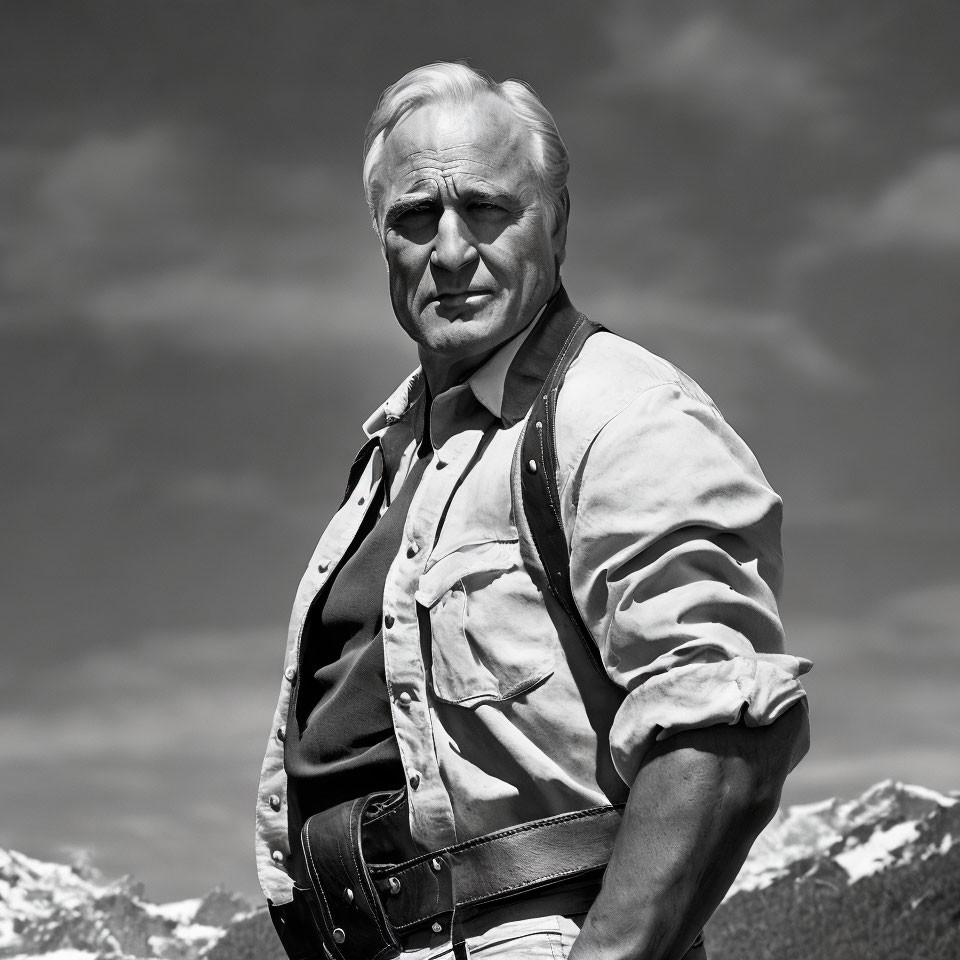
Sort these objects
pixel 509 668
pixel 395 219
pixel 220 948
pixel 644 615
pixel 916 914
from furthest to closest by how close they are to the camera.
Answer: pixel 220 948 < pixel 916 914 < pixel 395 219 < pixel 509 668 < pixel 644 615

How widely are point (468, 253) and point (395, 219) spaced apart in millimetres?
235

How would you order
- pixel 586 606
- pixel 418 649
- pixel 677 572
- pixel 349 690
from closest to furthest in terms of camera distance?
1. pixel 677 572
2. pixel 586 606
3. pixel 418 649
4. pixel 349 690

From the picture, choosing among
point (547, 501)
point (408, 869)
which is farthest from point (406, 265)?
point (408, 869)

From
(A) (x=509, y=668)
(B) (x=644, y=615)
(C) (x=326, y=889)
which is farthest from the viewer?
(C) (x=326, y=889)

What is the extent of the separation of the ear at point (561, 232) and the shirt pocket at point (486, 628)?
813 millimetres

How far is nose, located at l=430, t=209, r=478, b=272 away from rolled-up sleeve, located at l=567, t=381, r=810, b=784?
0.57m

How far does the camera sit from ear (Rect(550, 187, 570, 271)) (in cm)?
315

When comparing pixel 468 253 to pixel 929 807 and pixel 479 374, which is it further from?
pixel 929 807

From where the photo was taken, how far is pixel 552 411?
8.79ft

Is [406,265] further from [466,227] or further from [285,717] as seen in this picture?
[285,717]

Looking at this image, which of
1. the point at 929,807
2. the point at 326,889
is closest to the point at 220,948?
the point at 929,807

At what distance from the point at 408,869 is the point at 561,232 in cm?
148

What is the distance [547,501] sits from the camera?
2600mm

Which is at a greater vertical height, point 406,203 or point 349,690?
point 406,203
